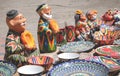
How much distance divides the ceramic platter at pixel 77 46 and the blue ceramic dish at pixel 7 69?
52cm

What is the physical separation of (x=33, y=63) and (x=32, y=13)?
11.5 feet

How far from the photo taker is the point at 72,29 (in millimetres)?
2607

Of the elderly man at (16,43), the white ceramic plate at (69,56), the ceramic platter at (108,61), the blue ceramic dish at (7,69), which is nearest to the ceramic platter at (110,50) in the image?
the ceramic platter at (108,61)

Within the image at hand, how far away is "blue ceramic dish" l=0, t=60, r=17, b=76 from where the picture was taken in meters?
1.91

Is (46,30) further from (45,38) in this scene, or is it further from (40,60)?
(40,60)

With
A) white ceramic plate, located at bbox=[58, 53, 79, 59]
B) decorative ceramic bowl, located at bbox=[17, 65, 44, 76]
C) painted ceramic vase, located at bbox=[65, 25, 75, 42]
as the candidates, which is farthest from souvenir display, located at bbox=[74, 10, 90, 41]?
decorative ceramic bowl, located at bbox=[17, 65, 44, 76]

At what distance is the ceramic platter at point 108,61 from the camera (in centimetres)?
194

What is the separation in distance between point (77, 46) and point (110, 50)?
11.6 inches

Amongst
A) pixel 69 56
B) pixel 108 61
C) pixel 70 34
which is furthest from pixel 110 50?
pixel 70 34

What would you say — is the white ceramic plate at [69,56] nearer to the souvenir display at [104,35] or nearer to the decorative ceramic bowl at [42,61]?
the decorative ceramic bowl at [42,61]

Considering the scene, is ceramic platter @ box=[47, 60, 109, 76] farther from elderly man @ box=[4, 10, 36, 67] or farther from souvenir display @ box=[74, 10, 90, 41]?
souvenir display @ box=[74, 10, 90, 41]

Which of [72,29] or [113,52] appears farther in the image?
[72,29]

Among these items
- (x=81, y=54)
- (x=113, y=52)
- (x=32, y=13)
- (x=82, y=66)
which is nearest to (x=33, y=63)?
(x=82, y=66)

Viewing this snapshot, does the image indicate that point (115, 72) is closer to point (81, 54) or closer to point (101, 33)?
point (81, 54)
